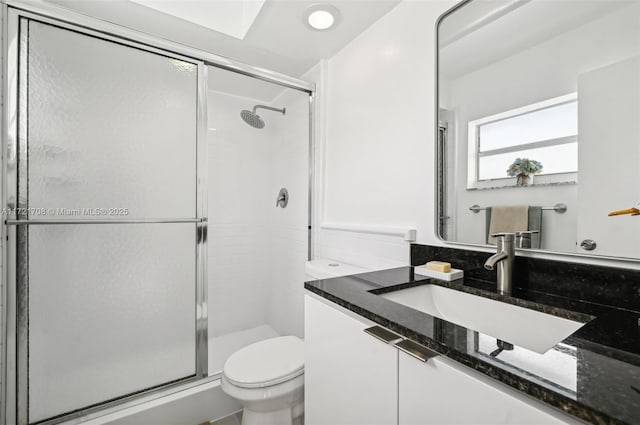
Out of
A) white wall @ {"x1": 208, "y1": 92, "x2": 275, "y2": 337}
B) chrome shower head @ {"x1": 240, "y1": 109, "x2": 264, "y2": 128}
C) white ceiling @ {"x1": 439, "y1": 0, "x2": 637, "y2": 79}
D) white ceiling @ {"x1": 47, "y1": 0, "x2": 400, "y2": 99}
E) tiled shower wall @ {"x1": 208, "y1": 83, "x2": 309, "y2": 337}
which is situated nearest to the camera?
white ceiling @ {"x1": 439, "y1": 0, "x2": 637, "y2": 79}

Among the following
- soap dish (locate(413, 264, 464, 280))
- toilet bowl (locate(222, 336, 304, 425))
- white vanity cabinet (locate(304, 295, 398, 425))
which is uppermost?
soap dish (locate(413, 264, 464, 280))

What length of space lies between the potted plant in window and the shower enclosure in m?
1.40

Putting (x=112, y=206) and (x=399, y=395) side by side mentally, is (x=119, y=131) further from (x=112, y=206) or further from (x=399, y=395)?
(x=399, y=395)

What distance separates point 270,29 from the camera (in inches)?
61.1

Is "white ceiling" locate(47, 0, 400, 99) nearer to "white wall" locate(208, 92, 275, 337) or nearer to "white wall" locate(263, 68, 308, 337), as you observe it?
"white wall" locate(263, 68, 308, 337)

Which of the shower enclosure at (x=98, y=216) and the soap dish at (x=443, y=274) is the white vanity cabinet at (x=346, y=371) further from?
the shower enclosure at (x=98, y=216)

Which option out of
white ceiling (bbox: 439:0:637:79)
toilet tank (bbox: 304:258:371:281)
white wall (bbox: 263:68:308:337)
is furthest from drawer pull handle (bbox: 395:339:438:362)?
white wall (bbox: 263:68:308:337)

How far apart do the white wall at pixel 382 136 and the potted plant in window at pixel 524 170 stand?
0.31 metres

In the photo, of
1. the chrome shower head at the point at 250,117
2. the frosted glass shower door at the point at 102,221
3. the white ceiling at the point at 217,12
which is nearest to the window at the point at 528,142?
the white ceiling at the point at 217,12

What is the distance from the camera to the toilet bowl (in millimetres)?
1190

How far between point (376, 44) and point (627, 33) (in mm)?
993

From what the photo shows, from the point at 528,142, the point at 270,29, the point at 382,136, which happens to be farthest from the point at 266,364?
the point at 270,29

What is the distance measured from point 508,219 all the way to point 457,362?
25.4 inches

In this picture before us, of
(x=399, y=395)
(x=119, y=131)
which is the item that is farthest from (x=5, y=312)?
(x=399, y=395)
